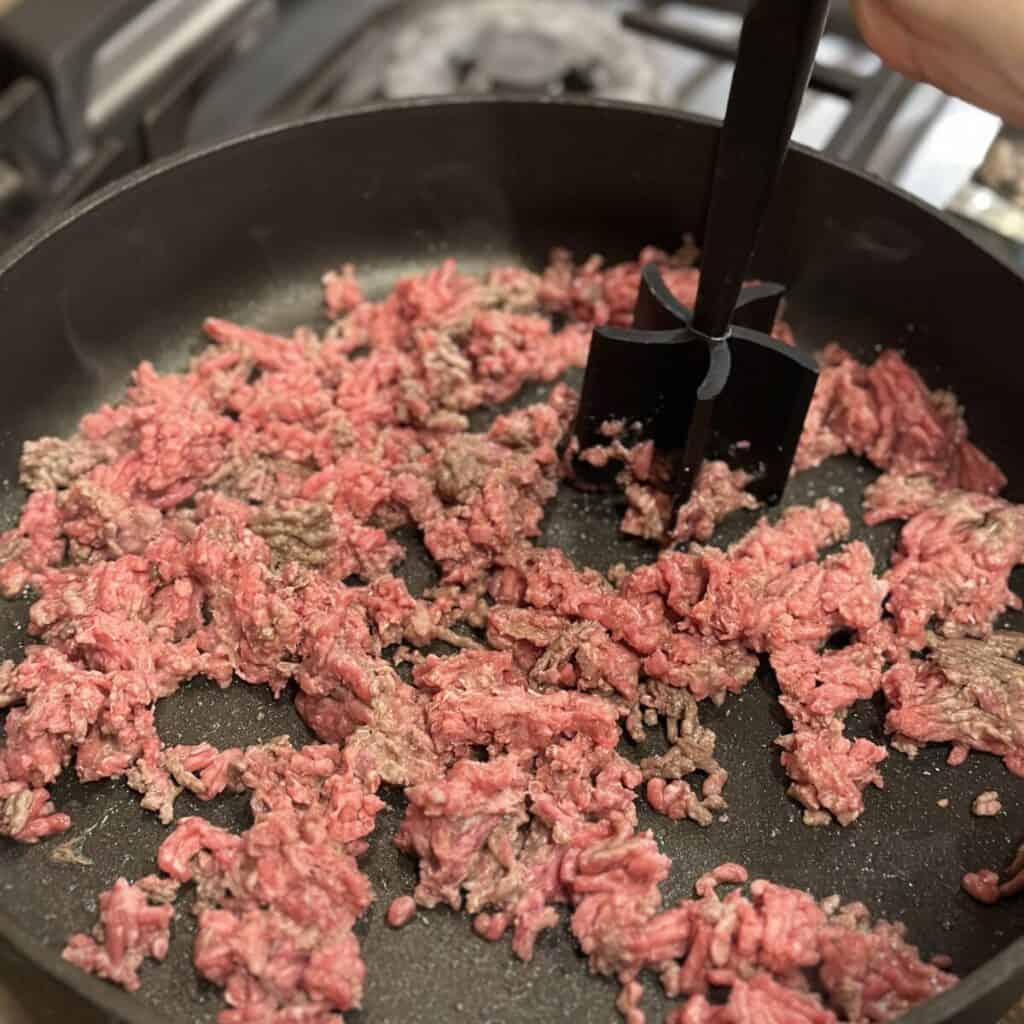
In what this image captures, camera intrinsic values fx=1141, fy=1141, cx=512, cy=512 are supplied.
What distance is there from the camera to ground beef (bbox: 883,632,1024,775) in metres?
1.71

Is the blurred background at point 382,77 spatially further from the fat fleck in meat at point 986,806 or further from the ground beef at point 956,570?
the fat fleck in meat at point 986,806

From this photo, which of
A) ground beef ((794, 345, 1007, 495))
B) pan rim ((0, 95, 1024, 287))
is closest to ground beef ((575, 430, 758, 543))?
ground beef ((794, 345, 1007, 495))

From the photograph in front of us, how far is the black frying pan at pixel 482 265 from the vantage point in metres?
1.53

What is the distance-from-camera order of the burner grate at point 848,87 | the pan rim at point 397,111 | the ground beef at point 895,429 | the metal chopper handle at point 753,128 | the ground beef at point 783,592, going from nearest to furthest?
1. the metal chopper handle at point 753,128
2. the ground beef at point 783,592
3. the pan rim at point 397,111
4. the ground beef at point 895,429
5. the burner grate at point 848,87

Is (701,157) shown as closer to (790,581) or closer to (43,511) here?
(790,581)

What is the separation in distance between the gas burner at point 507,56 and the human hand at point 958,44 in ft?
3.27

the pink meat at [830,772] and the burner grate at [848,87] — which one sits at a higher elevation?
the burner grate at [848,87]

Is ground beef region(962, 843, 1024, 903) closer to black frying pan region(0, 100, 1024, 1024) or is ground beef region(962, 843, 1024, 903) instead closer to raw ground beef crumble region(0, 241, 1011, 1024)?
black frying pan region(0, 100, 1024, 1024)

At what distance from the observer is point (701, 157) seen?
215 cm

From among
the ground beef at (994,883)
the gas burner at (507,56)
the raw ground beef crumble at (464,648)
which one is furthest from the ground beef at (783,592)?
the gas burner at (507,56)

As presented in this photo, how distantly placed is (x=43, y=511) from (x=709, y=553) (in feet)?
3.63

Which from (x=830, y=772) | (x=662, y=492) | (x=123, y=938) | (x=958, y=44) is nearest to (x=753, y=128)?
(x=958, y=44)

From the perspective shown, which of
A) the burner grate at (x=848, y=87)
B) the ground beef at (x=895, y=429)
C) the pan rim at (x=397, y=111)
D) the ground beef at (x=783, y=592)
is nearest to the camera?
the ground beef at (x=783, y=592)

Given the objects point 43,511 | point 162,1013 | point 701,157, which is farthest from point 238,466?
point 701,157
